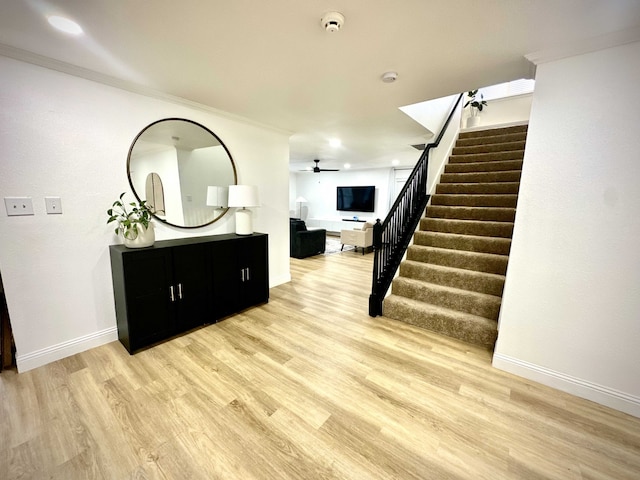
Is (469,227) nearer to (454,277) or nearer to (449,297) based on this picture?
(454,277)

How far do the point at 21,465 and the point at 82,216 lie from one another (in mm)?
1684

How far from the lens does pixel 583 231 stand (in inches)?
69.2

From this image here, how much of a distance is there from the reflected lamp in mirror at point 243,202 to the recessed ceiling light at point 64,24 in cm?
165

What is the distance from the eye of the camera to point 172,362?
2135 mm

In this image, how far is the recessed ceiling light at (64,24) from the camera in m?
1.48

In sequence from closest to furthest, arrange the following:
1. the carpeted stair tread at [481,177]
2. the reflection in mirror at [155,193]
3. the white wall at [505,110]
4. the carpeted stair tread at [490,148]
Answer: the reflection in mirror at [155,193] < the carpeted stair tread at [481,177] < the carpeted stair tread at [490,148] < the white wall at [505,110]

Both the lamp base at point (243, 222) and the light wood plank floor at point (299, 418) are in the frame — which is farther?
the lamp base at point (243, 222)

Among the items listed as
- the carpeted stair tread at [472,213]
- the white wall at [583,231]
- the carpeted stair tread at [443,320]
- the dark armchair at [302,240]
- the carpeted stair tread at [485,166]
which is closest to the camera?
the white wall at [583,231]

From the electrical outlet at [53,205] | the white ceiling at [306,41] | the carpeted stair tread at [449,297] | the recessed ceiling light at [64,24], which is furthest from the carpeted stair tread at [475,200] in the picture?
the electrical outlet at [53,205]

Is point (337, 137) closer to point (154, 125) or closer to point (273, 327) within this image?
point (154, 125)

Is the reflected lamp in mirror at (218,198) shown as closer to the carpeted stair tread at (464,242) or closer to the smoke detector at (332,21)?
the smoke detector at (332,21)

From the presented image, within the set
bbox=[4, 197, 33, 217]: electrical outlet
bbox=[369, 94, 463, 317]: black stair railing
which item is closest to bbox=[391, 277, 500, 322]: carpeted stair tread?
bbox=[369, 94, 463, 317]: black stair railing

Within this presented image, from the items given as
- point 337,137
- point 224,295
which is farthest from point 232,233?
point 337,137

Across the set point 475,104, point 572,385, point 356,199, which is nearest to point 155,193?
point 572,385
